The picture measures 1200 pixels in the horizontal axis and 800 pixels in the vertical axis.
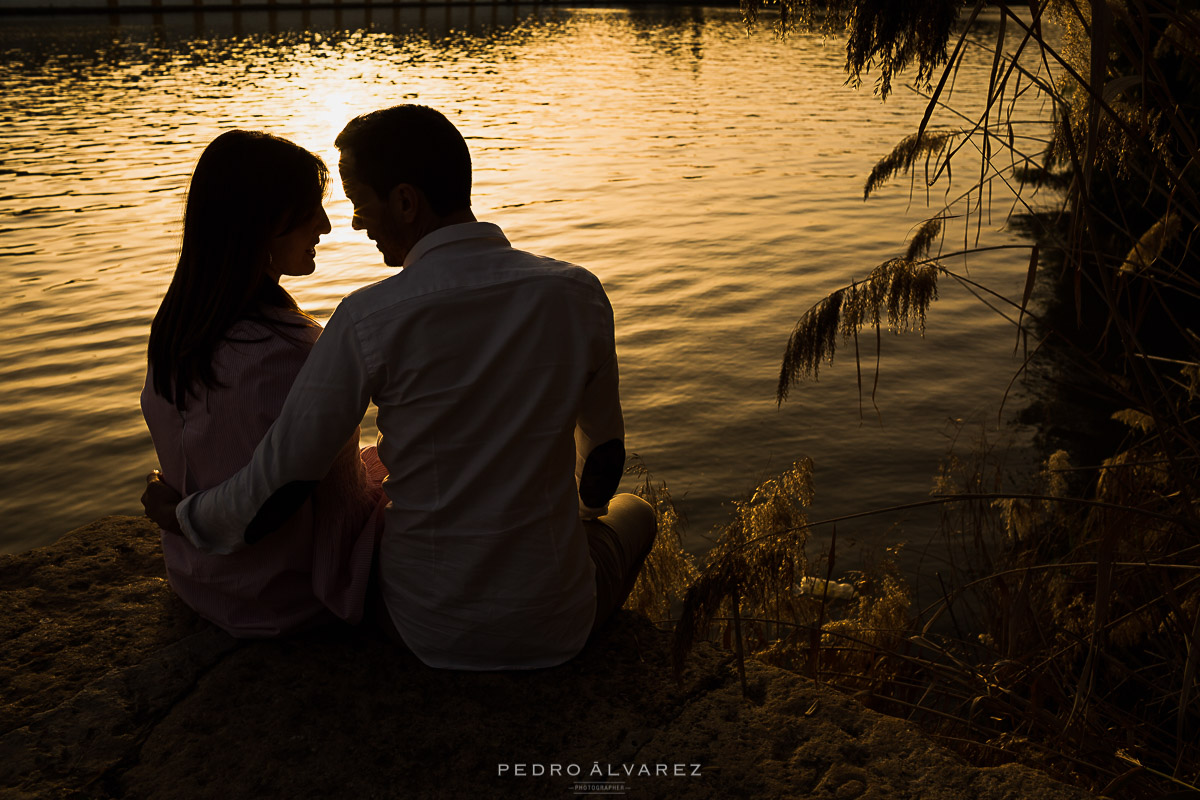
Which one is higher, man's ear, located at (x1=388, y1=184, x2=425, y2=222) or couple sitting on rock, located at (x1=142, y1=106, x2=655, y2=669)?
man's ear, located at (x1=388, y1=184, x2=425, y2=222)

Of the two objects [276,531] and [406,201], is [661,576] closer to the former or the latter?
[276,531]

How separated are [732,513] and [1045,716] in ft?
10.7

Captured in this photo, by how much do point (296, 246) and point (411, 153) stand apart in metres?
0.53

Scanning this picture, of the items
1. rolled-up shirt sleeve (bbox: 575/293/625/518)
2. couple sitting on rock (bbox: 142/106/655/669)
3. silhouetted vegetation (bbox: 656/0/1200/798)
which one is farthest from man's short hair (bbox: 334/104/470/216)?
silhouetted vegetation (bbox: 656/0/1200/798)

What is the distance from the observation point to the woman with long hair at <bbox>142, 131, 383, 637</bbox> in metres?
2.16

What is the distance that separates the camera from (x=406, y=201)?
198 cm

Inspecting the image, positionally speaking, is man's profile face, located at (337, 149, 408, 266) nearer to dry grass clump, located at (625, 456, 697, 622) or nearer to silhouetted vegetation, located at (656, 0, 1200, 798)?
silhouetted vegetation, located at (656, 0, 1200, 798)

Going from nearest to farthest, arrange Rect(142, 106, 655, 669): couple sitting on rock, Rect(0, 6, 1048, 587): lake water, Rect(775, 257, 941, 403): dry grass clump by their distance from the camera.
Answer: Rect(142, 106, 655, 669): couple sitting on rock < Rect(775, 257, 941, 403): dry grass clump < Rect(0, 6, 1048, 587): lake water

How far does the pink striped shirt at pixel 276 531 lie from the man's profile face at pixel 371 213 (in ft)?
1.08

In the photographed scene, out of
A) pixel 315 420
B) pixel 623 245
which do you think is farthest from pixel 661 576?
pixel 623 245

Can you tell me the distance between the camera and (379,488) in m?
2.42

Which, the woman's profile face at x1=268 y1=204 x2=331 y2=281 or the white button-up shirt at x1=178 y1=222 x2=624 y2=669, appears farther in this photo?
the woman's profile face at x1=268 y1=204 x2=331 y2=281

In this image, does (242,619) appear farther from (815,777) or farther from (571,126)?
(571,126)

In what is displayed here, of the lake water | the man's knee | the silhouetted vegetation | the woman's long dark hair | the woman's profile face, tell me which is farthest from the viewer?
the lake water
